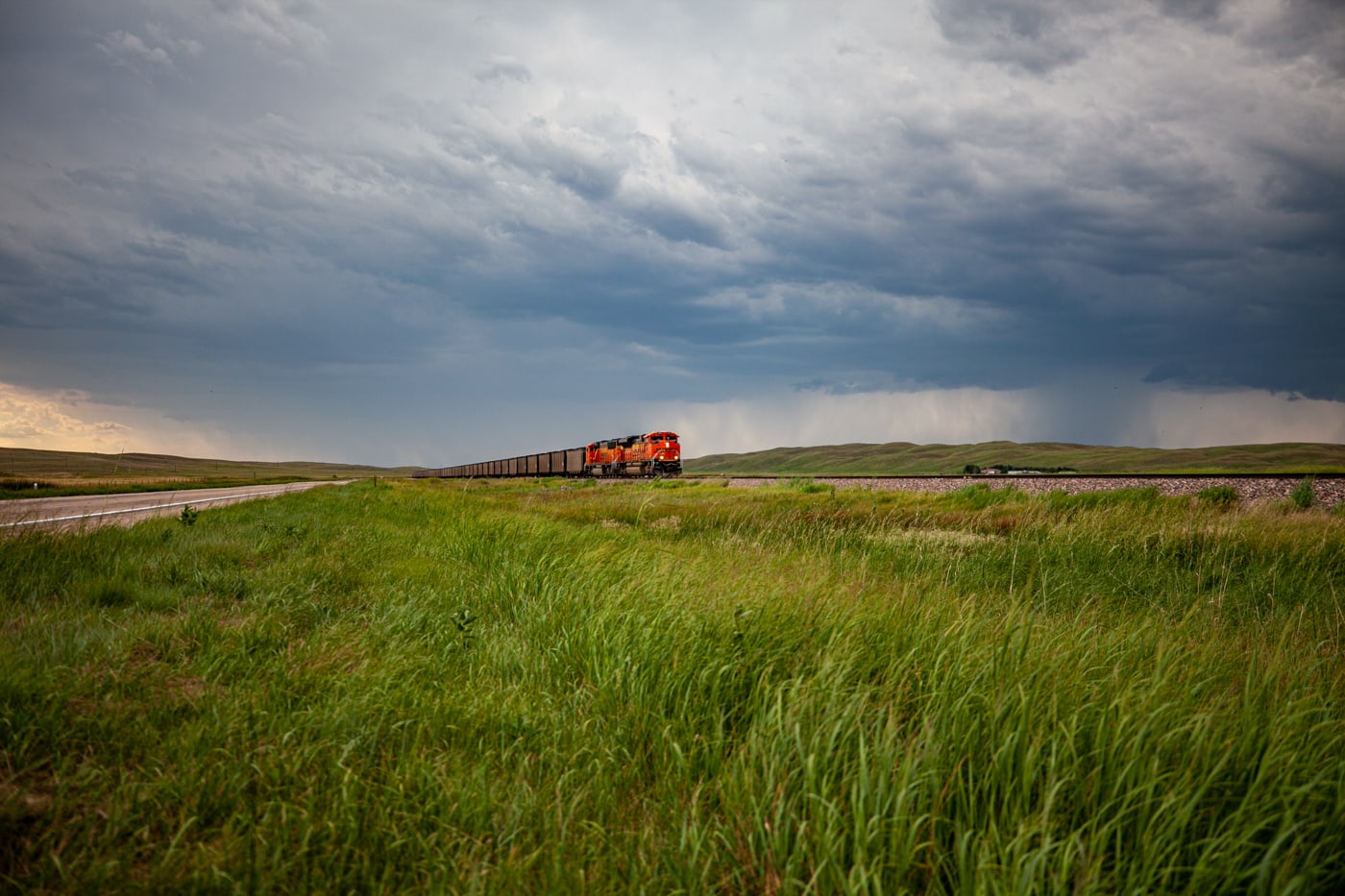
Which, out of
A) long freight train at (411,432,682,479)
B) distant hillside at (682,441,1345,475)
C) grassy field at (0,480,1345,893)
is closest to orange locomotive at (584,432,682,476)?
long freight train at (411,432,682,479)

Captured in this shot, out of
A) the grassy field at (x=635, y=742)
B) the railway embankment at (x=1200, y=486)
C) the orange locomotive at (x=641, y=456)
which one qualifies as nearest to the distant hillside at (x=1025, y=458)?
the orange locomotive at (x=641, y=456)

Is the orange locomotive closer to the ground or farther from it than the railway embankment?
farther from it

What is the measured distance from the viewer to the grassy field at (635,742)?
236cm

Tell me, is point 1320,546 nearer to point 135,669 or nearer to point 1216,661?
point 1216,661

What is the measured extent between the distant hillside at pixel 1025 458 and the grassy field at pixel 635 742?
50.0 meters

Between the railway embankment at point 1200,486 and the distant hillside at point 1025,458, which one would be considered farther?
the distant hillside at point 1025,458

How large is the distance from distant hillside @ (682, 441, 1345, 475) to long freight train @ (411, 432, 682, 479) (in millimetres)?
5830

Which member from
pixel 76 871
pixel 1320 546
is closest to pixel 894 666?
pixel 76 871

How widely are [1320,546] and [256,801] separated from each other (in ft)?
42.5

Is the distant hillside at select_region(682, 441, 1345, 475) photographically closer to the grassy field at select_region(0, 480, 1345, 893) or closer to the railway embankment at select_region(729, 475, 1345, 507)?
the railway embankment at select_region(729, 475, 1345, 507)

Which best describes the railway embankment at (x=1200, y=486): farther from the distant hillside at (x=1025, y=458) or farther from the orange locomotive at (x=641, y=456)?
the distant hillside at (x=1025, y=458)

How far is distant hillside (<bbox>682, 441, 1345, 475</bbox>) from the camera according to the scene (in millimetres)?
71000

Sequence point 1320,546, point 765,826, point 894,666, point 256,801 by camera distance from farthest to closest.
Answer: point 1320,546
point 894,666
point 256,801
point 765,826

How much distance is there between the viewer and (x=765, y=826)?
2439mm
